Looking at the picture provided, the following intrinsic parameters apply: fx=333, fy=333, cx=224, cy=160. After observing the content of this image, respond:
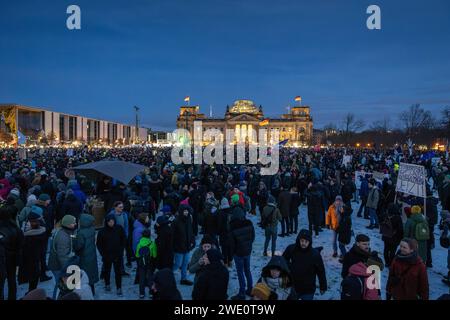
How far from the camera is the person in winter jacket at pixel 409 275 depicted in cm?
437

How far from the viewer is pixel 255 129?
393ft

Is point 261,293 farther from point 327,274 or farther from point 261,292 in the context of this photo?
point 327,274

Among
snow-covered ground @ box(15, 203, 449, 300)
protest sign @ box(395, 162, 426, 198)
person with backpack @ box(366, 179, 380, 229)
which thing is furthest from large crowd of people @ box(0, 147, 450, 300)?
person with backpack @ box(366, 179, 380, 229)

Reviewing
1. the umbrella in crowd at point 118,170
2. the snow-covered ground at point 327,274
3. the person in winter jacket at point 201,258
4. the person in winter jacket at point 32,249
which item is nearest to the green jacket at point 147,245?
the snow-covered ground at point 327,274

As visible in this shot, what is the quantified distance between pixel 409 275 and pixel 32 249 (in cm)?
610

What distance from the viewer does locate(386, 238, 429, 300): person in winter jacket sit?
437 cm

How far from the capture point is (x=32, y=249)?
19.6 ft

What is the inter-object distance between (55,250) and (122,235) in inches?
43.5

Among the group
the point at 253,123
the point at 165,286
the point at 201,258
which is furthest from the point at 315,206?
the point at 253,123

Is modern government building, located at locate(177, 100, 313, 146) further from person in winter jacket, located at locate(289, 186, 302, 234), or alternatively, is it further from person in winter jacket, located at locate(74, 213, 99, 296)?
person in winter jacket, located at locate(74, 213, 99, 296)

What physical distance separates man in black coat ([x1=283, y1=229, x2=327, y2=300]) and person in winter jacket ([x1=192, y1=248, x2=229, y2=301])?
4.02ft

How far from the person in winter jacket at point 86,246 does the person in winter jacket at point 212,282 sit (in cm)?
252
